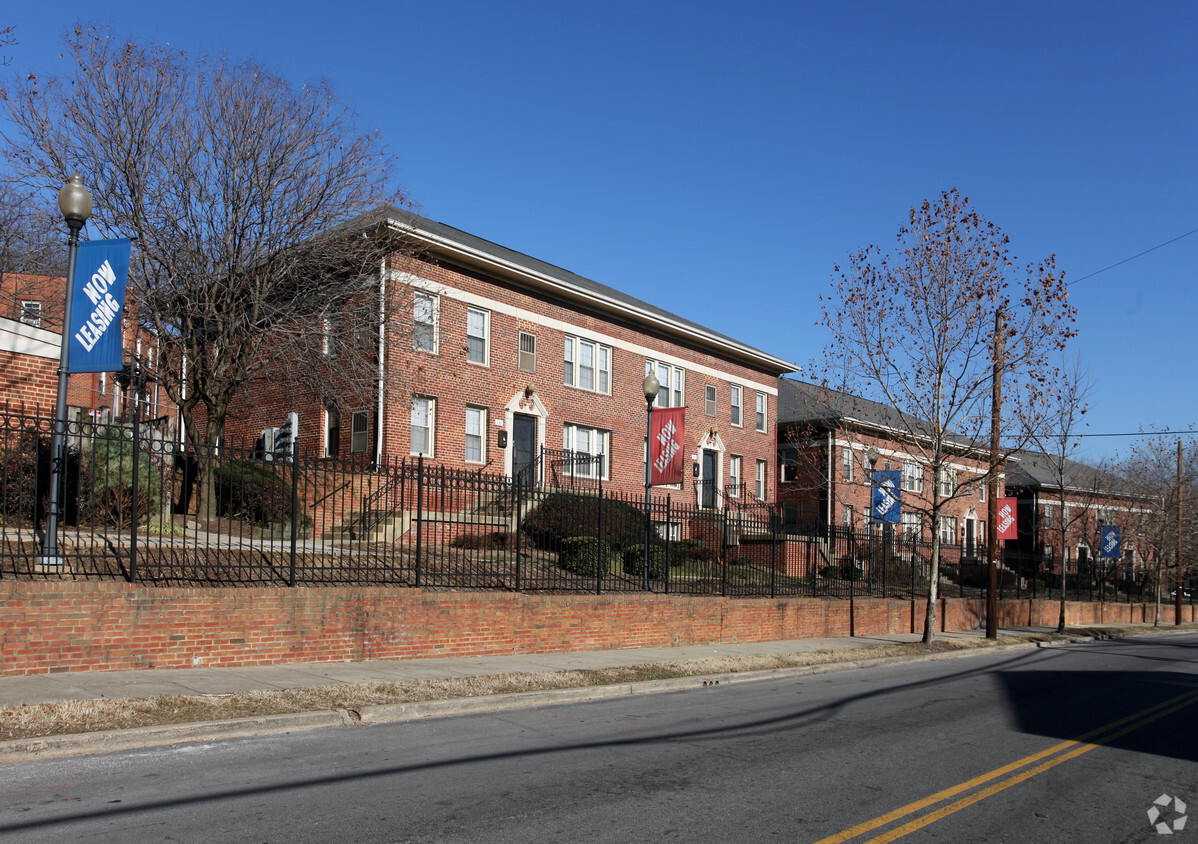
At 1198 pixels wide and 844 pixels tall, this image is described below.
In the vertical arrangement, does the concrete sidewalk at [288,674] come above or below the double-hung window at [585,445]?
below

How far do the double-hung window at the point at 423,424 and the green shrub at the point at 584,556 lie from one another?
874cm

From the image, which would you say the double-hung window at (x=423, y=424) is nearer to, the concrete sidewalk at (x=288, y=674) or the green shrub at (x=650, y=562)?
the green shrub at (x=650, y=562)

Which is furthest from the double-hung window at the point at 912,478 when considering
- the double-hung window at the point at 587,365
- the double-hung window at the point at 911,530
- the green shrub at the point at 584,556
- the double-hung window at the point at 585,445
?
the double-hung window at the point at 587,365

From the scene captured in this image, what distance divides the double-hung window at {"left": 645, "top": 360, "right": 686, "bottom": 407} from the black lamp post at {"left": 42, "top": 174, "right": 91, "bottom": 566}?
24349 mm

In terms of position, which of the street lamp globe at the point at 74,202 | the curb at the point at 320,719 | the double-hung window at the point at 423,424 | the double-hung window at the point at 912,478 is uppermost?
the street lamp globe at the point at 74,202

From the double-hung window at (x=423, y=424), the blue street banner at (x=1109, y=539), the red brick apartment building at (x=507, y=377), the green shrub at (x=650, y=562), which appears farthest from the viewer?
the blue street banner at (x=1109, y=539)

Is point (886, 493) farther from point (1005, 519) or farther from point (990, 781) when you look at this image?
Answer: point (990, 781)

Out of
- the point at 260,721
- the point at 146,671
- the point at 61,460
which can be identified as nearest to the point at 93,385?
the point at 61,460

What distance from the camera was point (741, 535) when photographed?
2047cm

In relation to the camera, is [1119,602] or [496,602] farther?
[1119,602]

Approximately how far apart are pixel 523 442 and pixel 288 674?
717 inches

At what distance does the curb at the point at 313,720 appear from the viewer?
Answer: 7621 millimetres

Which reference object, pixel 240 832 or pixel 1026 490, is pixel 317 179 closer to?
pixel 240 832

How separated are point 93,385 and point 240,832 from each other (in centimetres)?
2258
